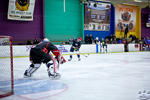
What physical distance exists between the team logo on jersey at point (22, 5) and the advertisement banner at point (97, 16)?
5.94 metres

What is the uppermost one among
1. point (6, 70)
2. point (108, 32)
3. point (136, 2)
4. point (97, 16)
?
point (136, 2)

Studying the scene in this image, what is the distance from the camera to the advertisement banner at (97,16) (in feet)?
62.9

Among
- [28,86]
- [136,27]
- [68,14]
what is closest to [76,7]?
[68,14]

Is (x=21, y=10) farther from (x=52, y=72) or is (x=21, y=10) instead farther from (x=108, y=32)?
(x=52, y=72)

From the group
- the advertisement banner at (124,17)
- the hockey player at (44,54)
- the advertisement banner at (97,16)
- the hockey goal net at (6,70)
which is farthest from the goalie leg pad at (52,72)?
the advertisement banner at (124,17)

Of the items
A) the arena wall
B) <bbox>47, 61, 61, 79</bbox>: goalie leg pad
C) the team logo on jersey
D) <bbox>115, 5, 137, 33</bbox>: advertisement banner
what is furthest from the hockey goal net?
<bbox>115, 5, 137, 33</bbox>: advertisement banner

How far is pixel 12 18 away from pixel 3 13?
2.36 ft

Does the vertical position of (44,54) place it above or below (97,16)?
below

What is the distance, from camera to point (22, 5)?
15.0 meters

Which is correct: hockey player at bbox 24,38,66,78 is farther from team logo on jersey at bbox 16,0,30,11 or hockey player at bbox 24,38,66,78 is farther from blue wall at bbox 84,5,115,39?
blue wall at bbox 84,5,115,39

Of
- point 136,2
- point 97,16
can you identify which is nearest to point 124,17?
point 136,2

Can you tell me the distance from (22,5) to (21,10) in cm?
38

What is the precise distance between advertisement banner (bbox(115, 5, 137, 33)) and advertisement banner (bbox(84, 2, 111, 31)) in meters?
1.28

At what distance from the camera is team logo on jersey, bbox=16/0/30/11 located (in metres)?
14.8
